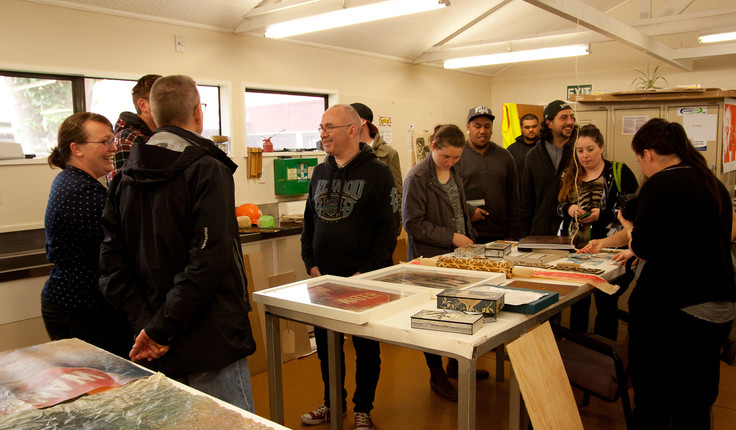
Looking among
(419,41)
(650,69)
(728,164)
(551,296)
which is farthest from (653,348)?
(650,69)

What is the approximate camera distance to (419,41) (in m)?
6.30

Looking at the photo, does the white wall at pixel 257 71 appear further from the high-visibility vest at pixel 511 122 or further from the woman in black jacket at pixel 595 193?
the woman in black jacket at pixel 595 193

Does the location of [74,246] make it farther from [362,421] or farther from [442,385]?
[442,385]

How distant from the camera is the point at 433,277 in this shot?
243cm

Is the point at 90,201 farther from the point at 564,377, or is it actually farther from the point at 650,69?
the point at 650,69

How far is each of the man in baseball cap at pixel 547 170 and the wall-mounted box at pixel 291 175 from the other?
213 cm

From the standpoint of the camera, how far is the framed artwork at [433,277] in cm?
231

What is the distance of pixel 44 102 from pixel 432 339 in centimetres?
341

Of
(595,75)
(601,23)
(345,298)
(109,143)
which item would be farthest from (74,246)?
(595,75)

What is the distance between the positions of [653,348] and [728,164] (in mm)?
3705

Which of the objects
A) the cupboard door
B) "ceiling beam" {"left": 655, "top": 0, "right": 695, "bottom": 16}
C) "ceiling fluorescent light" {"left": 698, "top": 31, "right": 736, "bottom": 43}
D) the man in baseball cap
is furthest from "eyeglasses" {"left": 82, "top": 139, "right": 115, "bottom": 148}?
"ceiling beam" {"left": 655, "top": 0, "right": 695, "bottom": 16}

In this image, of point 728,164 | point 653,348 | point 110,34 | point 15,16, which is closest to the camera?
point 653,348

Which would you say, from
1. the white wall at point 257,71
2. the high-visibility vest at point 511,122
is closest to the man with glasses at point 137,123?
the white wall at point 257,71

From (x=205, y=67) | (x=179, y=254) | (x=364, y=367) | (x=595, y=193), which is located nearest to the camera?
(x=179, y=254)
